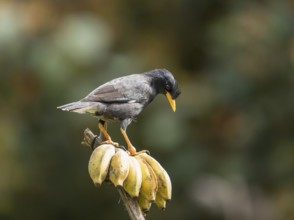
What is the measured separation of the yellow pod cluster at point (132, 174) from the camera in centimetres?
318

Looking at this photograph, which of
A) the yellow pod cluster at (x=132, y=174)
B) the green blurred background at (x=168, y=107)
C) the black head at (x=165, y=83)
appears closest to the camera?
the yellow pod cluster at (x=132, y=174)

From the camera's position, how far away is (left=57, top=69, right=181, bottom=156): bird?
12.5ft

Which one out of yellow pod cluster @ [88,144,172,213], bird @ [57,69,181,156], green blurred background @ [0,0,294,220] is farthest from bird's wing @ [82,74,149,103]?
green blurred background @ [0,0,294,220]

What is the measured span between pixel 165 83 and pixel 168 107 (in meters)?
3.88

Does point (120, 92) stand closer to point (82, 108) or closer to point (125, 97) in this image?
point (125, 97)

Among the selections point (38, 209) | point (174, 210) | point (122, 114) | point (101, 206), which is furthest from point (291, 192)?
point (122, 114)

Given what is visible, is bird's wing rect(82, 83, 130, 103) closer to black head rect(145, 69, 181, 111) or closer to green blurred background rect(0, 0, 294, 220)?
black head rect(145, 69, 181, 111)

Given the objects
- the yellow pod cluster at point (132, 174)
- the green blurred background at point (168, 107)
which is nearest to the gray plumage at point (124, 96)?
the yellow pod cluster at point (132, 174)

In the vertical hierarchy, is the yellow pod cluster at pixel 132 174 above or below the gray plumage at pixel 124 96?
below

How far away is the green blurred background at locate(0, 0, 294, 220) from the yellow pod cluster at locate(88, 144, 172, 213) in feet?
12.9

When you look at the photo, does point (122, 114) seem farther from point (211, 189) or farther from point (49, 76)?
point (211, 189)

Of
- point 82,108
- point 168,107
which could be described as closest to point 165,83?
point 82,108

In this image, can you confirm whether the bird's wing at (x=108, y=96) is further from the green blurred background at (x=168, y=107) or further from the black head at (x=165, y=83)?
the green blurred background at (x=168, y=107)

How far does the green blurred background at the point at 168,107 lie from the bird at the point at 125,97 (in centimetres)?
332
